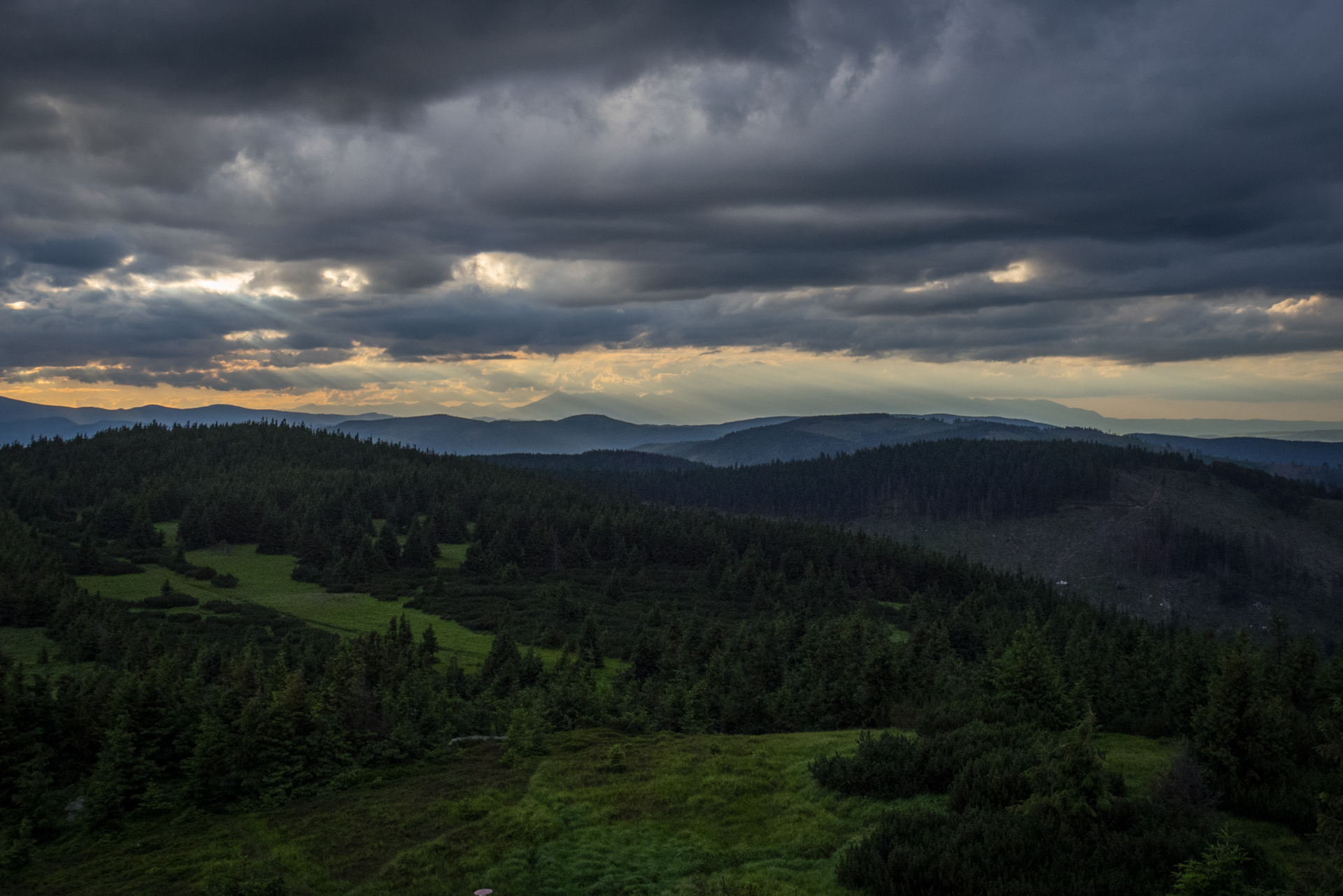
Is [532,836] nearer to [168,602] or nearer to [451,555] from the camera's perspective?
[168,602]

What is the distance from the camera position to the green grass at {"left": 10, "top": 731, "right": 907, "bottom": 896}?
24.4 meters

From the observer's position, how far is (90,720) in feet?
133

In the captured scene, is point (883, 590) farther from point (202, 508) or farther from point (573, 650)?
point (202, 508)

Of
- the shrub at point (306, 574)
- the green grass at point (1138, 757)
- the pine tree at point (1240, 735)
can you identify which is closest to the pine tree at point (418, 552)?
the shrub at point (306, 574)

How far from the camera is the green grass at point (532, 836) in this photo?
79.9 ft

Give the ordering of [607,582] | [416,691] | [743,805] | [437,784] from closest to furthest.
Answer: [743,805] → [437,784] → [416,691] → [607,582]

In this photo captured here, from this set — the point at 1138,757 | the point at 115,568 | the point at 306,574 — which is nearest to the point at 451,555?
the point at 306,574

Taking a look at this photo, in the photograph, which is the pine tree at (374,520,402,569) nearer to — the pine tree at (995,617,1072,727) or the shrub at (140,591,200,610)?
the shrub at (140,591,200,610)

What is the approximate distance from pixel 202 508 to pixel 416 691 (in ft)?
500

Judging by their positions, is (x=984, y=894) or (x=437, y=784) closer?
(x=984, y=894)

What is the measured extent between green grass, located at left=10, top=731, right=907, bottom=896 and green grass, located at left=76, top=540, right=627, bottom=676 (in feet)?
196

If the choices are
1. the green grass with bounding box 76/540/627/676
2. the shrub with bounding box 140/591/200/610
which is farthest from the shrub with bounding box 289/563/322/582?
the shrub with bounding box 140/591/200/610

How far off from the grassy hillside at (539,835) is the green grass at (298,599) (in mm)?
59746

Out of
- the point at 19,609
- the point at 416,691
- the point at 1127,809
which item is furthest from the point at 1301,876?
the point at 19,609
